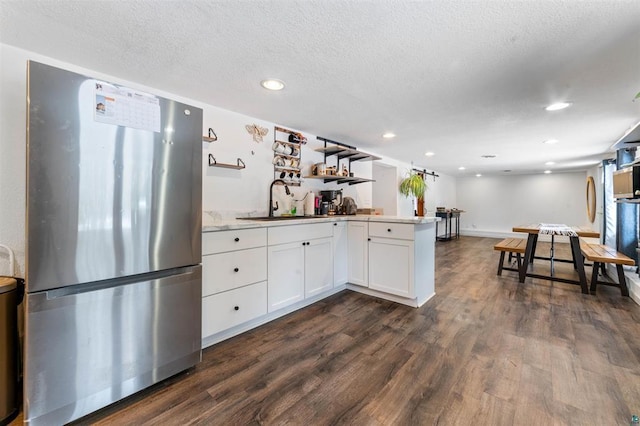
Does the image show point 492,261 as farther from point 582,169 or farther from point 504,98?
point 582,169

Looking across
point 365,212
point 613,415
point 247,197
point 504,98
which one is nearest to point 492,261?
point 365,212

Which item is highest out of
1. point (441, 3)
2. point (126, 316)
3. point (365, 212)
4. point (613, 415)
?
point (441, 3)

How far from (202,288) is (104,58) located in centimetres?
166

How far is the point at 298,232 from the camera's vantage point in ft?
8.29

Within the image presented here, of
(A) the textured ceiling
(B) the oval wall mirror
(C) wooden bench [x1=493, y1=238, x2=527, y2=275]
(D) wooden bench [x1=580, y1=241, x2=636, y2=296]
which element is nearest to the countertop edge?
(A) the textured ceiling

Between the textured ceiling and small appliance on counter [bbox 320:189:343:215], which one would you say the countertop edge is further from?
the textured ceiling

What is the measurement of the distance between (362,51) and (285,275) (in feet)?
6.15

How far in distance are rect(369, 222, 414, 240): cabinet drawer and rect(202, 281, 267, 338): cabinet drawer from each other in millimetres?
1321

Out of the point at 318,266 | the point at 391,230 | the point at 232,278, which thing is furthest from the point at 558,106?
the point at 232,278

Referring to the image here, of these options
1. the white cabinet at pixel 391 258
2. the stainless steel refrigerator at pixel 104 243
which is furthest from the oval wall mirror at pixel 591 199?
the stainless steel refrigerator at pixel 104 243

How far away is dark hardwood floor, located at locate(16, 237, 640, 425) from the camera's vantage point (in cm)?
133

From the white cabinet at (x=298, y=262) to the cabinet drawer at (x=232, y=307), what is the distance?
0.11m

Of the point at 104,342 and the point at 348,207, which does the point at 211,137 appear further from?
the point at 348,207

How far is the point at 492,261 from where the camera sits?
492 centimetres
